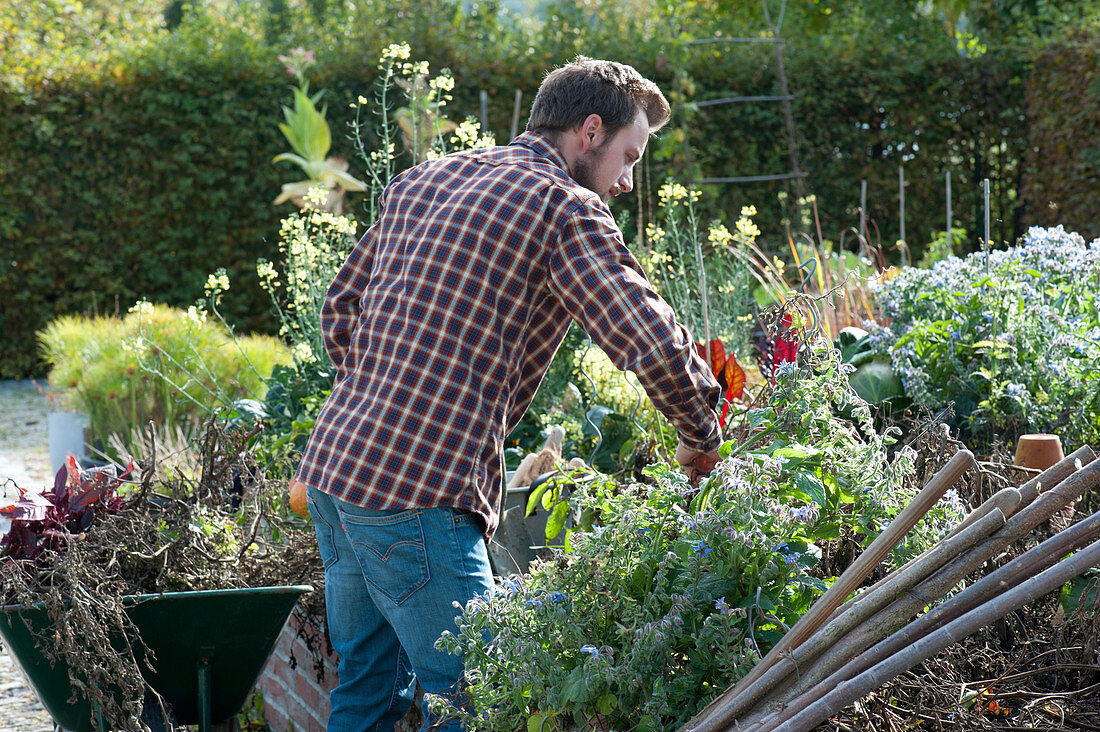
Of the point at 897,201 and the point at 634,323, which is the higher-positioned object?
the point at 634,323

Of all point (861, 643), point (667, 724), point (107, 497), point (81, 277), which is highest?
point (861, 643)

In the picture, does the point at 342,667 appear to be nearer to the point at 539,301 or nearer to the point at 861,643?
the point at 539,301

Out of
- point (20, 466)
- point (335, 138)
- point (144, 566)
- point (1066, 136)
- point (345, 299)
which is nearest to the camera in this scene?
point (345, 299)

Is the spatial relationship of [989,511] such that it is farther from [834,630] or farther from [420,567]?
[420,567]

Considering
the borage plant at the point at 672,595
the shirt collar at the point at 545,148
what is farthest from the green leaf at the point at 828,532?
the shirt collar at the point at 545,148

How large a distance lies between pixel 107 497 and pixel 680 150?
6715mm

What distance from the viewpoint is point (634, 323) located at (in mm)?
1666

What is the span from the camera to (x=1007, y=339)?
2.52 m

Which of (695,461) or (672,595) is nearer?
(672,595)

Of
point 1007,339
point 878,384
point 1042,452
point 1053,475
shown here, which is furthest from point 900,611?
point 878,384

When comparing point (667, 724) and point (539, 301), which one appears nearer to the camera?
point (667, 724)

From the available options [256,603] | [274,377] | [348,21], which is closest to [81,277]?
[348,21]

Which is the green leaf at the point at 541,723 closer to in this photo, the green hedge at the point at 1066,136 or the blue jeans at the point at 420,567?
the blue jeans at the point at 420,567

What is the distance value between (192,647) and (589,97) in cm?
147
